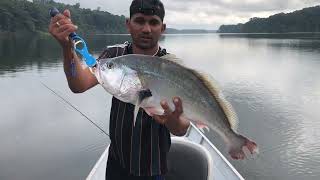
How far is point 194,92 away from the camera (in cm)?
312

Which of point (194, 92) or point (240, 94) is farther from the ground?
point (194, 92)

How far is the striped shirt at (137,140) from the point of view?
3568 mm

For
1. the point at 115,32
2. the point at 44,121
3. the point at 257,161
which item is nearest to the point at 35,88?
the point at 44,121

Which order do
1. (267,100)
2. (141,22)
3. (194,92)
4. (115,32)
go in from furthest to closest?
(115,32)
(267,100)
(141,22)
(194,92)

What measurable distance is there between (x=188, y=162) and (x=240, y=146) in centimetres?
253

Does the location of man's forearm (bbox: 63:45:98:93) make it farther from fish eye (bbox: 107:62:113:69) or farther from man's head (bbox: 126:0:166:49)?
man's head (bbox: 126:0:166:49)

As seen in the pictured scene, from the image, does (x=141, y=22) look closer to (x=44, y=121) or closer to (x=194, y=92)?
(x=194, y=92)

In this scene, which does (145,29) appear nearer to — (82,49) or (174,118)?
(82,49)

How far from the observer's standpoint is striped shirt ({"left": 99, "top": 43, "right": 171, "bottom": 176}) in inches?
140

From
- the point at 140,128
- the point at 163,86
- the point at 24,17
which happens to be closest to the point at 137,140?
the point at 140,128

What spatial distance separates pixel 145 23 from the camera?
363 centimetres

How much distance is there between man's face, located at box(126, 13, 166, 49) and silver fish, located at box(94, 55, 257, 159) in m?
0.43

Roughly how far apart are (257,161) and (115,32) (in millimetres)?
173566

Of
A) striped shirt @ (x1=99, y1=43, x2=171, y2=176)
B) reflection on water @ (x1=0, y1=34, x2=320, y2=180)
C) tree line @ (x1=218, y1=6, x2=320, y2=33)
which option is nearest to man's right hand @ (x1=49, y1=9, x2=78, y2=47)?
striped shirt @ (x1=99, y1=43, x2=171, y2=176)
